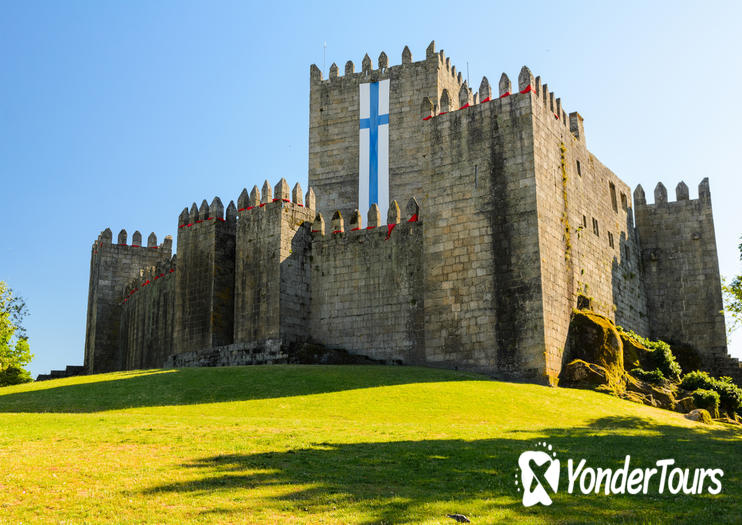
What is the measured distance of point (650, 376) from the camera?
2948cm

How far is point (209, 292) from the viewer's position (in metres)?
34.3

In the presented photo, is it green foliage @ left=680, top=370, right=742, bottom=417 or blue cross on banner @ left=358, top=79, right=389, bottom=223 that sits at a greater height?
blue cross on banner @ left=358, top=79, right=389, bottom=223

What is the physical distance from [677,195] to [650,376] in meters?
14.5

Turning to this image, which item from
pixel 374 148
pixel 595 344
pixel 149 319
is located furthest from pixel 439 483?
pixel 374 148

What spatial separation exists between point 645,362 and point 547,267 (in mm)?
6112

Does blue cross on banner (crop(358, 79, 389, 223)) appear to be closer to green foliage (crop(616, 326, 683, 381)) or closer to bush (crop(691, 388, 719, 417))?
green foliage (crop(616, 326, 683, 381))

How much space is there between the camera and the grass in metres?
11.4

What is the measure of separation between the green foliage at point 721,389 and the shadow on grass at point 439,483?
12771 millimetres

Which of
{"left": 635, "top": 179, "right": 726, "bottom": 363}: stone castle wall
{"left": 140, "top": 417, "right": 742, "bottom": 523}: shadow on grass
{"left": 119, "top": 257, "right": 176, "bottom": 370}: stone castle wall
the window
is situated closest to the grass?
{"left": 140, "top": 417, "right": 742, "bottom": 523}: shadow on grass

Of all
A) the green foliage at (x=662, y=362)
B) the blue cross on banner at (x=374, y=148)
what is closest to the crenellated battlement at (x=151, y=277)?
the blue cross on banner at (x=374, y=148)

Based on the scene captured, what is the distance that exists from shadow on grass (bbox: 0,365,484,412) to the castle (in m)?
2.87

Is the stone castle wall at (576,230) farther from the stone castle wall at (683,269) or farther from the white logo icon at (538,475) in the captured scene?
the white logo icon at (538,475)

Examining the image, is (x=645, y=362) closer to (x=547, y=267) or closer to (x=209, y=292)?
(x=547, y=267)

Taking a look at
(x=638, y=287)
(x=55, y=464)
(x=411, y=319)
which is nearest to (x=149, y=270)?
(x=411, y=319)
